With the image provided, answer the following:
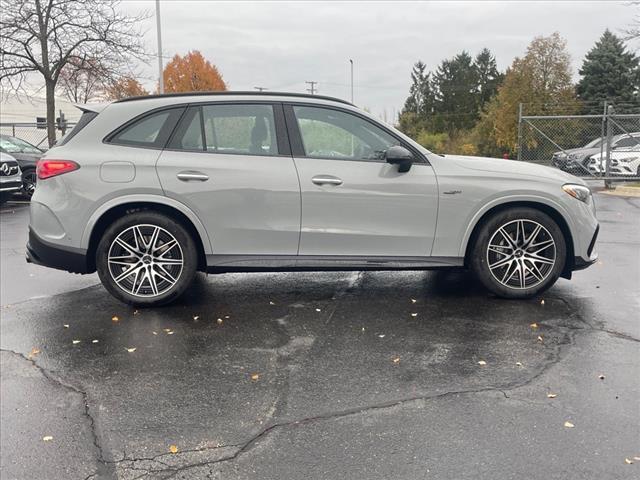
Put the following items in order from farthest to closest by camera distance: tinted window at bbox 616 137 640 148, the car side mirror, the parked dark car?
tinted window at bbox 616 137 640 148, the parked dark car, the car side mirror

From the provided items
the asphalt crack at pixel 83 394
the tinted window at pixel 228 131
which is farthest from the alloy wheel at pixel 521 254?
the asphalt crack at pixel 83 394

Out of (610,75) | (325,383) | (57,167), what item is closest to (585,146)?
(57,167)

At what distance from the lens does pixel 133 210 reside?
16.8ft

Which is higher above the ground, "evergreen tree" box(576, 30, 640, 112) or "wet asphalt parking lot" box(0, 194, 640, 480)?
"evergreen tree" box(576, 30, 640, 112)

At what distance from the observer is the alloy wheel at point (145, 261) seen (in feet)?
16.7

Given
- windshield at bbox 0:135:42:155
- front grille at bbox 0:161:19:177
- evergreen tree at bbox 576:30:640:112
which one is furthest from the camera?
evergreen tree at bbox 576:30:640:112

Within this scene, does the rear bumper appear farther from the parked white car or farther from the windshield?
the parked white car

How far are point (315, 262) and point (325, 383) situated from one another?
168cm

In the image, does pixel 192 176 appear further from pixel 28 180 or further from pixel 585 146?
Answer: pixel 585 146

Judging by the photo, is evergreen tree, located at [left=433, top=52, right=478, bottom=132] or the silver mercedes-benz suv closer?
the silver mercedes-benz suv

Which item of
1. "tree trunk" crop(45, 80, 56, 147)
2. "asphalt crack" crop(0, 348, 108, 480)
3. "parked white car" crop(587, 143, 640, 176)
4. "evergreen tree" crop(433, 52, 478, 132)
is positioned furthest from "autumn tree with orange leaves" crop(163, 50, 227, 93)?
"asphalt crack" crop(0, 348, 108, 480)

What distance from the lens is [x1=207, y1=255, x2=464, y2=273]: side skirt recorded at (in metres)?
5.12

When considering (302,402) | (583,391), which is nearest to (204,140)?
(302,402)

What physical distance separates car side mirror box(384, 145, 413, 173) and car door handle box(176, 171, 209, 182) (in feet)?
5.12
